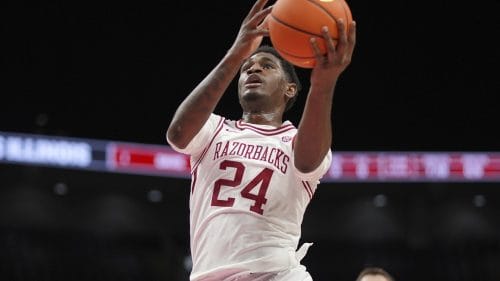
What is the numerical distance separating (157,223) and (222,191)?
782 inches

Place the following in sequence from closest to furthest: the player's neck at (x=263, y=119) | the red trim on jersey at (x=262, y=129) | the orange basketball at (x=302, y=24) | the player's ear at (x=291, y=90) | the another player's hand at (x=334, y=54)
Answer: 1. the another player's hand at (x=334, y=54)
2. the orange basketball at (x=302, y=24)
3. the red trim on jersey at (x=262, y=129)
4. the player's neck at (x=263, y=119)
5. the player's ear at (x=291, y=90)

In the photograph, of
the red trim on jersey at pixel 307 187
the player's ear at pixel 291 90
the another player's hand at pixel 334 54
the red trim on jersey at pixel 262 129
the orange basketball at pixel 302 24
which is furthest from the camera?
the player's ear at pixel 291 90

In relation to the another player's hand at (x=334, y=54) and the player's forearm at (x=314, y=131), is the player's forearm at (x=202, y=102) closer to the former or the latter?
the player's forearm at (x=314, y=131)

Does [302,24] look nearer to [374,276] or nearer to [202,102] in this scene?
[202,102]

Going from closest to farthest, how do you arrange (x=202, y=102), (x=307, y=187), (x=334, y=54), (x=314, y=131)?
(x=334, y=54), (x=314, y=131), (x=202, y=102), (x=307, y=187)

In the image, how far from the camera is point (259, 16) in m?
3.90

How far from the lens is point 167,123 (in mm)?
21984

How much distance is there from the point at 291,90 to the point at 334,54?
3.69ft

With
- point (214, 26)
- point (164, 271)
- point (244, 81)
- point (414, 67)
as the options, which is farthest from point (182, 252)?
point (244, 81)

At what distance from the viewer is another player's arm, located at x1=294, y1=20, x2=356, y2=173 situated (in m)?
3.42

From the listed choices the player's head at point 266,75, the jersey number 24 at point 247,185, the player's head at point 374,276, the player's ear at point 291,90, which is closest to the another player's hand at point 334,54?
the jersey number 24 at point 247,185

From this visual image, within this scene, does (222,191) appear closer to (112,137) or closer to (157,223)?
(112,137)

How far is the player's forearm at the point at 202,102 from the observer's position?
12.5 ft

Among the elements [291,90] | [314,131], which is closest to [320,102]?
[314,131]
